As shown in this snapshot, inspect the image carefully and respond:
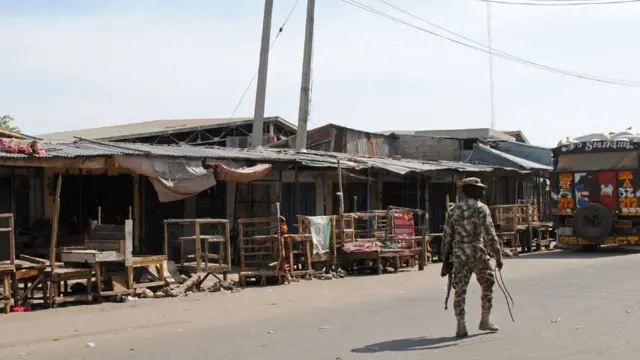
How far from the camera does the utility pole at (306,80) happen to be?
22125mm

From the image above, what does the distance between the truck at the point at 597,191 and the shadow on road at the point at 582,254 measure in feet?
0.91

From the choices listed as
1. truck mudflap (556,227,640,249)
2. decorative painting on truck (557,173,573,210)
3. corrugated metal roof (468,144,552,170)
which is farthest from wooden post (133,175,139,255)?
corrugated metal roof (468,144,552,170)

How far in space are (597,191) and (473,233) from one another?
14.6m

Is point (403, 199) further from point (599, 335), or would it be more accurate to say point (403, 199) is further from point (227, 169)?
point (599, 335)

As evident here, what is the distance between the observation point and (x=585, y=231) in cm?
2172

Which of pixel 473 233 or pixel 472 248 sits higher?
pixel 473 233

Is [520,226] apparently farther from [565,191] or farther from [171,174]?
[171,174]

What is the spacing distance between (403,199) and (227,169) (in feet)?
30.7

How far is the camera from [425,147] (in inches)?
1217

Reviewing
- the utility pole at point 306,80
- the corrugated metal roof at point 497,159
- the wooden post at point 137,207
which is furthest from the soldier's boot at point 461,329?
the corrugated metal roof at point 497,159

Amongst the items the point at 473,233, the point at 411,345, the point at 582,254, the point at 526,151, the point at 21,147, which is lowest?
the point at 411,345

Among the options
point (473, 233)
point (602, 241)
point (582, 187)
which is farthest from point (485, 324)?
point (582, 187)

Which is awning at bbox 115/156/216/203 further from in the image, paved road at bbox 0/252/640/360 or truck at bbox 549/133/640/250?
truck at bbox 549/133/640/250

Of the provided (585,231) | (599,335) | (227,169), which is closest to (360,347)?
(599,335)
